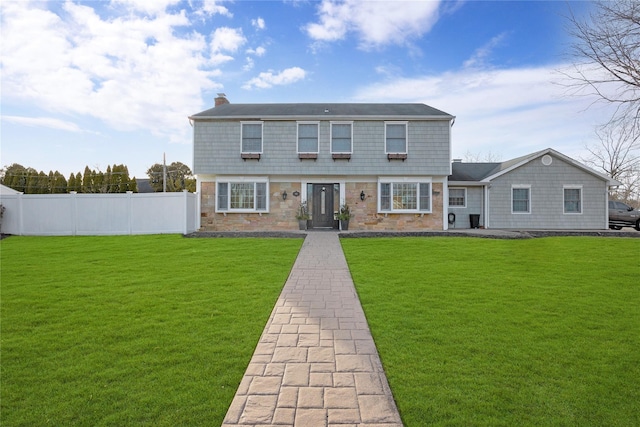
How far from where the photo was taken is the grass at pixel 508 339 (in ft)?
8.13

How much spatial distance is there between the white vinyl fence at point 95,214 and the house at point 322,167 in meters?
1.96

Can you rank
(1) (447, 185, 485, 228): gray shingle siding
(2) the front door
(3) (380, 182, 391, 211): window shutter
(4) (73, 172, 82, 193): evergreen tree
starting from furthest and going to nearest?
1. (4) (73, 172, 82, 193): evergreen tree
2. (1) (447, 185, 485, 228): gray shingle siding
3. (2) the front door
4. (3) (380, 182, 391, 211): window shutter

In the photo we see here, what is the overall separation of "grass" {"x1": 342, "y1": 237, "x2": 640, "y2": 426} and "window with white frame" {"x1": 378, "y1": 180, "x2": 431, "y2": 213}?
7945 millimetres

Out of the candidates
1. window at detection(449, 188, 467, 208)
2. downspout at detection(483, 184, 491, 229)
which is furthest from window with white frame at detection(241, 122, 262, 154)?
downspout at detection(483, 184, 491, 229)

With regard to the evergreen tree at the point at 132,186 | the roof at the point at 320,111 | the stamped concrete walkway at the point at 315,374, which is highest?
the roof at the point at 320,111

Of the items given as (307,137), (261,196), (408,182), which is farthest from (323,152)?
(408,182)

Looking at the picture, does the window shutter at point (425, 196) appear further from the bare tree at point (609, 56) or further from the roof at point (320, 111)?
the bare tree at point (609, 56)

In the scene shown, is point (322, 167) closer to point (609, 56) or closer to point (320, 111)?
point (320, 111)

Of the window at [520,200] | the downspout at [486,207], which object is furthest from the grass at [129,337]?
the window at [520,200]

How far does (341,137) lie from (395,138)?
2.57 meters

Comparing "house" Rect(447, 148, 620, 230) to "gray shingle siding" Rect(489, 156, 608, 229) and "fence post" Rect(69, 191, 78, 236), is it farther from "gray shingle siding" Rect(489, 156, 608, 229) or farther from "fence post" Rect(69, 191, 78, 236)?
"fence post" Rect(69, 191, 78, 236)

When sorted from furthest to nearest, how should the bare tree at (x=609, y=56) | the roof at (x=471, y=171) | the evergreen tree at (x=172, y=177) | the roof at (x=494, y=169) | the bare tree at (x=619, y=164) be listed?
the evergreen tree at (x=172, y=177) → the bare tree at (x=619, y=164) → the roof at (x=471, y=171) → the roof at (x=494, y=169) → the bare tree at (x=609, y=56)

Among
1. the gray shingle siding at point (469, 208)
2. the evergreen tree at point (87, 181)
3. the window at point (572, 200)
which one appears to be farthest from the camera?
the evergreen tree at point (87, 181)

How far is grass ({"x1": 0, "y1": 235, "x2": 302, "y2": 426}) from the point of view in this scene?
2475 millimetres
